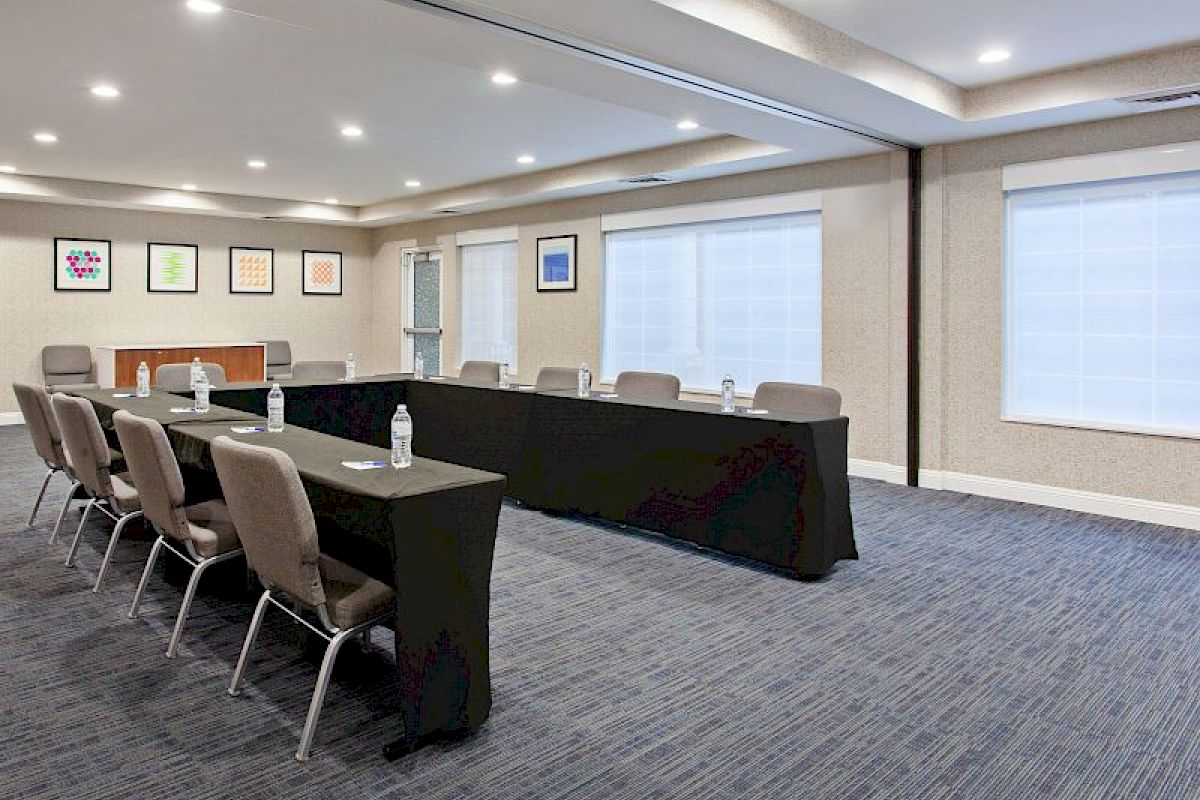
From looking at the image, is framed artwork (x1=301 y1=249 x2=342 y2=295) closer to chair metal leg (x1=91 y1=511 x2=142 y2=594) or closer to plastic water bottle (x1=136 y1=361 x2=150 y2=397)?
plastic water bottle (x1=136 y1=361 x2=150 y2=397)

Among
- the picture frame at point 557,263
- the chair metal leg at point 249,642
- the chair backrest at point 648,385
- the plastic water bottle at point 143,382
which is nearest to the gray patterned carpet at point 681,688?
the chair metal leg at point 249,642

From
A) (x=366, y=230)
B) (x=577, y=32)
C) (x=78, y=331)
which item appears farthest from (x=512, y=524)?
(x=366, y=230)

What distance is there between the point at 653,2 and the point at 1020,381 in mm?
3947

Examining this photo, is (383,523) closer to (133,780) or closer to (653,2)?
(133,780)

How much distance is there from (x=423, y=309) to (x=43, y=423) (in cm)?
732

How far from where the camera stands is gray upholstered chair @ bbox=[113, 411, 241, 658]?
120 inches

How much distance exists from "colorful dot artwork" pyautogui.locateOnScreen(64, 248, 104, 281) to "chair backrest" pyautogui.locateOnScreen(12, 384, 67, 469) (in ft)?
20.4

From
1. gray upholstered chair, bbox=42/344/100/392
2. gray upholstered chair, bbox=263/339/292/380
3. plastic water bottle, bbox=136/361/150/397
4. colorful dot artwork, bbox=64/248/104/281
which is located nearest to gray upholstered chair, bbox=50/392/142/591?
plastic water bottle, bbox=136/361/150/397

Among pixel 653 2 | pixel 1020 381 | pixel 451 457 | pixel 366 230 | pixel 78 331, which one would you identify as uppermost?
pixel 366 230

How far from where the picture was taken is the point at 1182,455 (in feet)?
16.8

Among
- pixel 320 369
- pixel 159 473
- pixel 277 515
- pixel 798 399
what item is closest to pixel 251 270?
pixel 320 369

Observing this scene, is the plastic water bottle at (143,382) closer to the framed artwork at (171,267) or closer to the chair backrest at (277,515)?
the chair backrest at (277,515)

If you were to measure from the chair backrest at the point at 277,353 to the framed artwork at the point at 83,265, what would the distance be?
6.39 ft

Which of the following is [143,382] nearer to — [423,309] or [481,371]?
[481,371]
